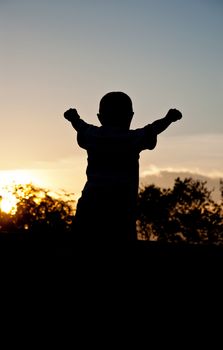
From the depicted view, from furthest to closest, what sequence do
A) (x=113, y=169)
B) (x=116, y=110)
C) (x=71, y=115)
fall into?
(x=71, y=115) → (x=116, y=110) → (x=113, y=169)

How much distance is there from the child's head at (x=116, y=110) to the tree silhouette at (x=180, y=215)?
6399cm

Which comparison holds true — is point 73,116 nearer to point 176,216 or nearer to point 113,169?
point 113,169

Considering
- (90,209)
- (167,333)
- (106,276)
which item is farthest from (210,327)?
(90,209)

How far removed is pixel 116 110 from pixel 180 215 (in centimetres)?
6841

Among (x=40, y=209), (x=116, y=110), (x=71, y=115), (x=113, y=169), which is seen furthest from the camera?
(x=40, y=209)

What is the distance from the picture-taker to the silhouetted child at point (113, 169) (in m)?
3.62

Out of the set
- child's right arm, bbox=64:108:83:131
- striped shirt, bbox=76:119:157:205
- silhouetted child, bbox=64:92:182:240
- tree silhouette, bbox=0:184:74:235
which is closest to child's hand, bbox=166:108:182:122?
silhouetted child, bbox=64:92:182:240

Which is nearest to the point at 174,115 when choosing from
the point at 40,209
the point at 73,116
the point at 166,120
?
the point at 166,120

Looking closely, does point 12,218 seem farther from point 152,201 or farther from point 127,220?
point 127,220

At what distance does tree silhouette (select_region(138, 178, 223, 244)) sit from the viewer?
68312 millimetres

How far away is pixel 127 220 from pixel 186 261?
91 centimetres

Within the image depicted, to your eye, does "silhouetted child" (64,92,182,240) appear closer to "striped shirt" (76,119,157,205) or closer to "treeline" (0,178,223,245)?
"striped shirt" (76,119,157,205)

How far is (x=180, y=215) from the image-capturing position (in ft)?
233

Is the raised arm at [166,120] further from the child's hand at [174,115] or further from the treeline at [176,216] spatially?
the treeline at [176,216]
